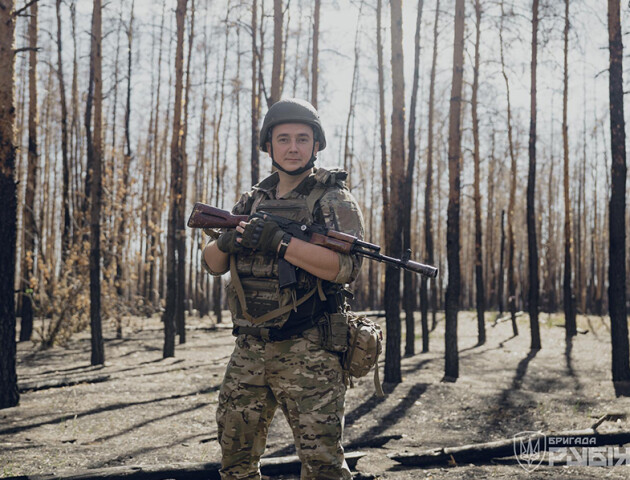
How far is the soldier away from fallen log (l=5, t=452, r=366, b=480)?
163 cm

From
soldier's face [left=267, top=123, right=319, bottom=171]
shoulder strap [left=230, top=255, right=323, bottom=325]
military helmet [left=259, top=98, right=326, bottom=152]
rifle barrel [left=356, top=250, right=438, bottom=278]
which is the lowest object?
shoulder strap [left=230, top=255, right=323, bottom=325]

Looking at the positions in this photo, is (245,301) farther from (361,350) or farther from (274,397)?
(361,350)

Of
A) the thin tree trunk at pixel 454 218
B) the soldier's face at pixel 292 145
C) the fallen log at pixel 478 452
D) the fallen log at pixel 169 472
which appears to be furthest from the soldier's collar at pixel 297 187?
the thin tree trunk at pixel 454 218

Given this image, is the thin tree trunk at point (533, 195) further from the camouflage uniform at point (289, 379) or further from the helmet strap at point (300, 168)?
the camouflage uniform at point (289, 379)

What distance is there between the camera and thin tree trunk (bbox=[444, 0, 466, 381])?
31.4ft

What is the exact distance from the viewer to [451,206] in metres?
9.75

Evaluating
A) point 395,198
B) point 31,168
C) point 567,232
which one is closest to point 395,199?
point 395,198

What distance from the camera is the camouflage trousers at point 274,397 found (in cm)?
251

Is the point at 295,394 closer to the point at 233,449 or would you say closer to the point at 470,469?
the point at 233,449

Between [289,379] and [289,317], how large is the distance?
0.28m

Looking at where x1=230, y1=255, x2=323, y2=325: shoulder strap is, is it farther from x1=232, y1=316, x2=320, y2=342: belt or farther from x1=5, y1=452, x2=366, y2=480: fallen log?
x1=5, y1=452, x2=366, y2=480: fallen log

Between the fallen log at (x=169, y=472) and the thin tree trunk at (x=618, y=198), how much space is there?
22.6ft

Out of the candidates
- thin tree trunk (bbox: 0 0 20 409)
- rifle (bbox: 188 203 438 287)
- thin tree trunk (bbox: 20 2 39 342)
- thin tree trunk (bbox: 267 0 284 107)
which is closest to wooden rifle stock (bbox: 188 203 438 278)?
rifle (bbox: 188 203 438 287)

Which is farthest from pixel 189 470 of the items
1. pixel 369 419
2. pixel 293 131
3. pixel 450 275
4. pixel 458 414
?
pixel 450 275
